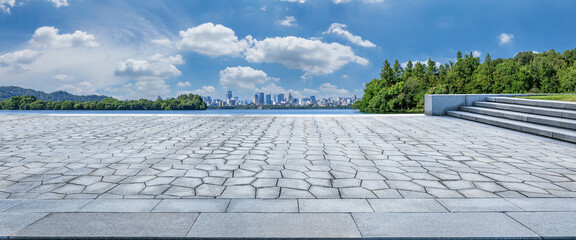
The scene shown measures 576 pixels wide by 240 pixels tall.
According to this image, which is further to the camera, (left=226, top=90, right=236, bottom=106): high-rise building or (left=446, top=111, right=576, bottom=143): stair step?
(left=226, top=90, right=236, bottom=106): high-rise building

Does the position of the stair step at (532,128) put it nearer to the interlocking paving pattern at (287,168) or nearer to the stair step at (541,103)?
the interlocking paving pattern at (287,168)

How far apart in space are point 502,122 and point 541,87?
7075cm

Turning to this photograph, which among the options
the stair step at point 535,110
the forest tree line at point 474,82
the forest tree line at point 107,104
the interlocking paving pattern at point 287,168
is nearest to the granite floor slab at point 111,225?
the interlocking paving pattern at point 287,168

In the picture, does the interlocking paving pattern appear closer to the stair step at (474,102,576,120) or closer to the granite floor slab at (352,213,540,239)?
the granite floor slab at (352,213,540,239)

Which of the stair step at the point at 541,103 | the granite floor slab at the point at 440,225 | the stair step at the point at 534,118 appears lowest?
the granite floor slab at the point at 440,225

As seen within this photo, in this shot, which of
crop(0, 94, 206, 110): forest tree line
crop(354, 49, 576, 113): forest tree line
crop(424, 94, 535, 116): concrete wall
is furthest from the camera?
crop(354, 49, 576, 113): forest tree line

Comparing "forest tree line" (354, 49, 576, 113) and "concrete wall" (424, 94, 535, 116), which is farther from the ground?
"forest tree line" (354, 49, 576, 113)

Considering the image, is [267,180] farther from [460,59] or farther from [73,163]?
[460,59]

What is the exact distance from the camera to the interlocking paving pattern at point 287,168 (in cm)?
338

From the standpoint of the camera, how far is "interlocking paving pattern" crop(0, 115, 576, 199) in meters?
3.38

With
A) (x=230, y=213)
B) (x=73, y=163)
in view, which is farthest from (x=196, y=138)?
(x=230, y=213)

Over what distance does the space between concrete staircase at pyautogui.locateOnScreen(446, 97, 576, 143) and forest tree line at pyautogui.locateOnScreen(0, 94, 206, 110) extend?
168ft

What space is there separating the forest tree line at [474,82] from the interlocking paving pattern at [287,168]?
5734cm

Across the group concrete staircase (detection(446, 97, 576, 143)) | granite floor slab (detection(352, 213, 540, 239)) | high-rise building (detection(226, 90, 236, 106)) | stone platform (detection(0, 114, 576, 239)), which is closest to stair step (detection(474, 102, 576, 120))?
concrete staircase (detection(446, 97, 576, 143))
